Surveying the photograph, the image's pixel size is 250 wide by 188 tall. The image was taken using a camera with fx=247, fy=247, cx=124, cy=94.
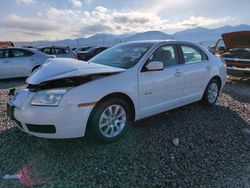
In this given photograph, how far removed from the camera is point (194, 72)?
498 cm

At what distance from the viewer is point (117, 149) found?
139 inches

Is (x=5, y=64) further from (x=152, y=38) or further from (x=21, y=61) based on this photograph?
(x=152, y=38)

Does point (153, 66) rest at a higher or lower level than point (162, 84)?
higher

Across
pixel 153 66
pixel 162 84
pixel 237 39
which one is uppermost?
pixel 237 39

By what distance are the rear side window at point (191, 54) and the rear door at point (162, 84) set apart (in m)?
0.28

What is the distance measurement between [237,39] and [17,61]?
27.9 feet

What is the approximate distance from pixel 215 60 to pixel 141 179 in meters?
3.84

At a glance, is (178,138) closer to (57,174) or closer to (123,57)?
(123,57)

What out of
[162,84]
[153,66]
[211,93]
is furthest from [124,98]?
[211,93]

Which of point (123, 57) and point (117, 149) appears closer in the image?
point (117, 149)

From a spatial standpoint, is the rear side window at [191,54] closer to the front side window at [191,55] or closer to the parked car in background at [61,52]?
the front side window at [191,55]

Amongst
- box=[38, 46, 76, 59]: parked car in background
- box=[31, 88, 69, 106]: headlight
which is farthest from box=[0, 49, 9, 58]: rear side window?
box=[31, 88, 69, 106]: headlight

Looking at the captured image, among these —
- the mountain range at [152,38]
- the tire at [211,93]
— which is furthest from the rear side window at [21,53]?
the tire at [211,93]

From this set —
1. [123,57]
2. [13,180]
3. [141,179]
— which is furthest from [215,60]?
[13,180]
